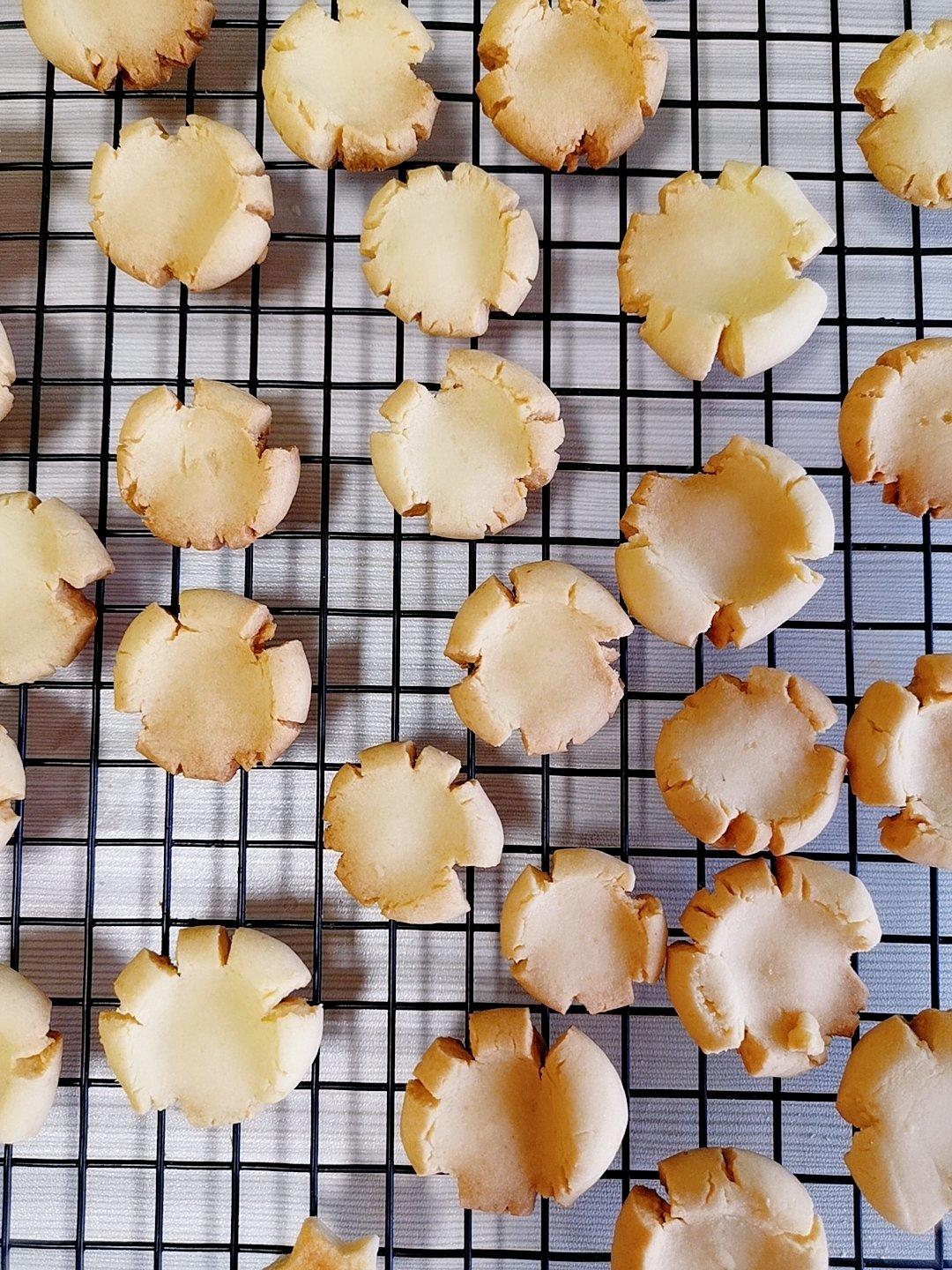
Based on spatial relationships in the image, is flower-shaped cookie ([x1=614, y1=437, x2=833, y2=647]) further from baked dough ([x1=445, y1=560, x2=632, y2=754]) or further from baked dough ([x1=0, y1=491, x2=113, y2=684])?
baked dough ([x1=0, y1=491, x2=113, y2=684])

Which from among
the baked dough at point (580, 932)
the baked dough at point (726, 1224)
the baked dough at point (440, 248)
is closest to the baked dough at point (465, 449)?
the baked dough at point (440, 248)

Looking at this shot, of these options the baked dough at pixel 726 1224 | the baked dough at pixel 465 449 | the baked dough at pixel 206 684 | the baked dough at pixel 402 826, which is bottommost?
the baked dough at pixel 726 1224

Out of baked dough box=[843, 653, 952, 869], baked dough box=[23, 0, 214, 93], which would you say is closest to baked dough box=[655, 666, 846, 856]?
baked dough box=[843, 653, 952, 869]

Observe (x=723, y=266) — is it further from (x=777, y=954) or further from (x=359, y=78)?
(x=777, y=954)

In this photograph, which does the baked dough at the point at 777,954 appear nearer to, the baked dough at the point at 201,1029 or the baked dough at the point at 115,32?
the baked dough at the point at 201,1029

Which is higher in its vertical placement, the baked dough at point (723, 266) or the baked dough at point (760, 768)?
Result: the baked dough at point (723, 266)

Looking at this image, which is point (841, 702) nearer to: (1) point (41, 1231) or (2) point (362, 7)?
(2) point (362, 7)
